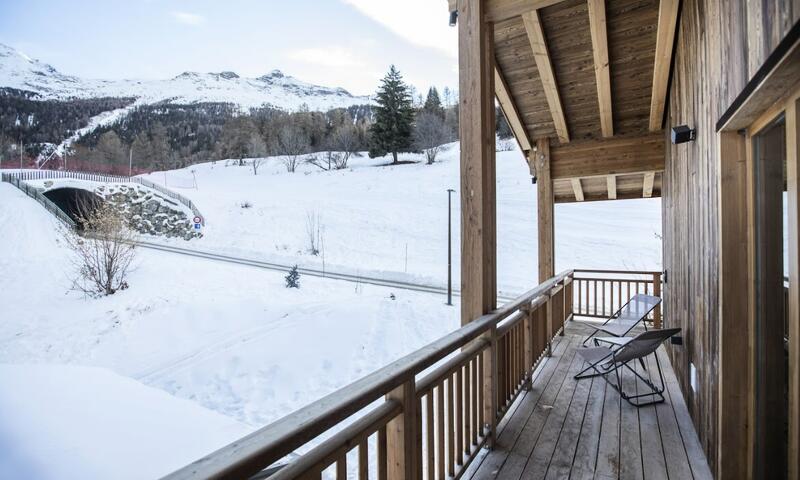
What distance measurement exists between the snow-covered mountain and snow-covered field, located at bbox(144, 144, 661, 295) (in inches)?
1055

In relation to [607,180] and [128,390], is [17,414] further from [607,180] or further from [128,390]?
[607,180]

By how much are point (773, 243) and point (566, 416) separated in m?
1.84

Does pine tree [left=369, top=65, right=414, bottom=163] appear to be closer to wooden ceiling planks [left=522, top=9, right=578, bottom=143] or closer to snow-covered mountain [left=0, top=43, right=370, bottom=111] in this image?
snow-covered mountain [left=0, top=43, right=370, bottom=111]

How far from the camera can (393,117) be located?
2908 centimetres

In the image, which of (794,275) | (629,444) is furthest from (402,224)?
(794,275)

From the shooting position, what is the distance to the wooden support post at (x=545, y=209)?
5422 millimetres

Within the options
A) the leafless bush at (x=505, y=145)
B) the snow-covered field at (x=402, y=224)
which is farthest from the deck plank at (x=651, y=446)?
the leafless bush at (x=505, y=145)

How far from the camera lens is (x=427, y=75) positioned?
43750 mm

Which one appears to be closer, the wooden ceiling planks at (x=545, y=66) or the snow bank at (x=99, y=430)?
the snow bank at (x=99, y=430)

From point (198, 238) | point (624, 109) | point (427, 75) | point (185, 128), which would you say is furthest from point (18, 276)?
point (427, 75)

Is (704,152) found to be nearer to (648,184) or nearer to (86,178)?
(648,184)

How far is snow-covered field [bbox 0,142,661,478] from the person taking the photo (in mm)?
3848

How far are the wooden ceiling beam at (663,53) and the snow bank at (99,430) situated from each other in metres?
5.30

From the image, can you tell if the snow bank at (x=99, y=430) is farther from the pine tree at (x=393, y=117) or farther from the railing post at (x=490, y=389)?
the pine tree at (x=393, y=117)
